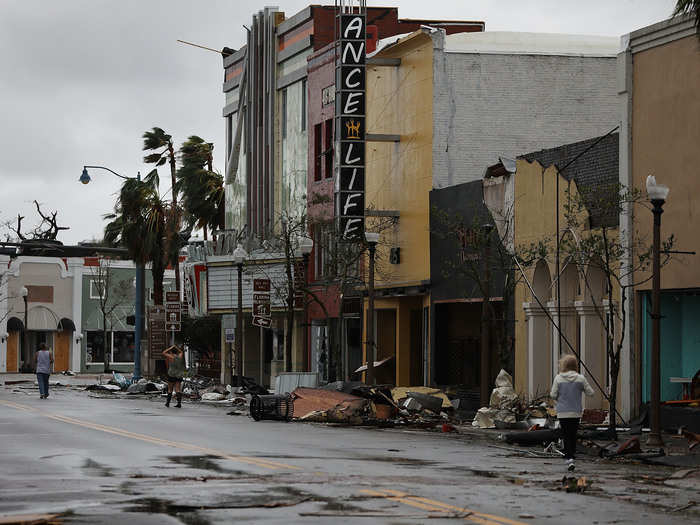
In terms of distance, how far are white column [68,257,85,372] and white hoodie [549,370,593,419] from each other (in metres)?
75.1

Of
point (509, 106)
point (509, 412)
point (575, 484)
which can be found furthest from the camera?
point (509, 106)

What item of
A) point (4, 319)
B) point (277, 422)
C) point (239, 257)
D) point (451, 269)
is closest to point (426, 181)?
point (451, 269)

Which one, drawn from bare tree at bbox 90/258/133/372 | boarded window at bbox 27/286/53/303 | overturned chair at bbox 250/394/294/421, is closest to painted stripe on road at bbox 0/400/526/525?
overturned chair at bbox 250/394/294/421

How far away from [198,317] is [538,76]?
27.4 meters

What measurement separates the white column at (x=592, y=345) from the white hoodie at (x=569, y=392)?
1187 centimetres

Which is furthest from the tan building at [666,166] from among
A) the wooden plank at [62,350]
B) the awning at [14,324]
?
the wooden plank at [62,350]

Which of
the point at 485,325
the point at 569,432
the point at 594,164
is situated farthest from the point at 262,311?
the point at 569,432

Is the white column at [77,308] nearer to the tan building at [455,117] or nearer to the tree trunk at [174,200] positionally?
the tree trunk at [174,200]

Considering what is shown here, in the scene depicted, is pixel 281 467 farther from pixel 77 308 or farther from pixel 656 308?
pixel 77 308

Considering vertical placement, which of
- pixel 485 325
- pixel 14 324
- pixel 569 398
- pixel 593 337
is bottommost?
pixel 14 324

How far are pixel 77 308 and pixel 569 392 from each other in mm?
75884

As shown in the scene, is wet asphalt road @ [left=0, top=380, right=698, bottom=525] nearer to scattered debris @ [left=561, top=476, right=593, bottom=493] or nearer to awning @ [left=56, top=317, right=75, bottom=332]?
scattered debris @ [left=561, top=476, right=593, bottom=493]

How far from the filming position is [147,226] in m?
58.5

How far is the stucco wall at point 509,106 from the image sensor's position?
40094 mm
